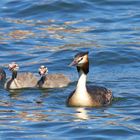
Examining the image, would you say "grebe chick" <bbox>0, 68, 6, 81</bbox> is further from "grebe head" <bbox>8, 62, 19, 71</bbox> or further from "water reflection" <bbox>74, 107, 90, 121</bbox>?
"water reflection" <bbox>74, 107, 90, 121</bbox>

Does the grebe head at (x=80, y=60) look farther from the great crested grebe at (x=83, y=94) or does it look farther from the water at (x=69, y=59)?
the water at (x=69, y=59)

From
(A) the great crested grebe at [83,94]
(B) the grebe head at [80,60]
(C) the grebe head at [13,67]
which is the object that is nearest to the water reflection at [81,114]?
(A) the great crested grebe at [83,94]

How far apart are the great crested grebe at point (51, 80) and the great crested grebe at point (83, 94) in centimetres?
156

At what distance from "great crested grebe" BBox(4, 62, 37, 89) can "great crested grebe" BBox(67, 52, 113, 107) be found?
82.1 inches

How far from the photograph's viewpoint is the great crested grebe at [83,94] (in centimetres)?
1642

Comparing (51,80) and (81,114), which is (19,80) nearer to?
(51,80)

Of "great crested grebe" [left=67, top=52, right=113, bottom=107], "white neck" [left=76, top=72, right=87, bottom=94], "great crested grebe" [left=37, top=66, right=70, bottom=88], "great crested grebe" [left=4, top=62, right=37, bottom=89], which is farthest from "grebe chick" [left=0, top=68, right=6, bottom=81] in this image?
"white neck" [left=76, top=72, right=87, bottom=94]

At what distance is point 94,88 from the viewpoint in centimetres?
1717

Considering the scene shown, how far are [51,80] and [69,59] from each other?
241cm

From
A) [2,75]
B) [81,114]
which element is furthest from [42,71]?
[81,114]

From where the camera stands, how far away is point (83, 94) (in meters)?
16.5

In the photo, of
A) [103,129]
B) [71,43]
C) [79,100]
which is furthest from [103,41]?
[103,129]

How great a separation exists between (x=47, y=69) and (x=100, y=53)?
2.10 m

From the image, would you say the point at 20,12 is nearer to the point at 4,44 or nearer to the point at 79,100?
the point at 4,44
